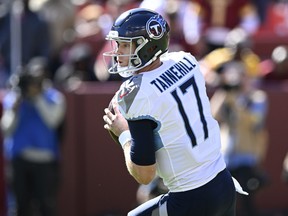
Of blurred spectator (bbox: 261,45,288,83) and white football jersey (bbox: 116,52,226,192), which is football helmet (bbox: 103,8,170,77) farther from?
blurred spectator (bbox: 261,45,288,83)

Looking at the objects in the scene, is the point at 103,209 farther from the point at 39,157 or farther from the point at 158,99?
the point at 158,99

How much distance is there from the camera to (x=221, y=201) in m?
5.61

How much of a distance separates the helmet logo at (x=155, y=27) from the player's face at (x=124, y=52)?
0.44 ft

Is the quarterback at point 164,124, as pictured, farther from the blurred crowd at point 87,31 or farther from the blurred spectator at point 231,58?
the blurred crowd at point 87,31

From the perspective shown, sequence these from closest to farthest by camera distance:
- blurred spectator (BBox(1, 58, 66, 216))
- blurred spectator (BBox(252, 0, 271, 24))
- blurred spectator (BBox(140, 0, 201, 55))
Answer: blurred spectator (BBox(1, 58, 66, 216)), blurred spectator (BBox(140, 0, 201, 55)), blurred spectator (BBox(252, 0, 271, 24))

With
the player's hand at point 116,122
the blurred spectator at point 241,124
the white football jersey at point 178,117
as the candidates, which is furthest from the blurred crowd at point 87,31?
the white football jersey at point 178,117

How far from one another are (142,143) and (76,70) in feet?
18.6

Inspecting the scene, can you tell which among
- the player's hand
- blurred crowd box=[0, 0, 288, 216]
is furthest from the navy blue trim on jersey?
blurred crowd box=[0, 0, 288, 216]

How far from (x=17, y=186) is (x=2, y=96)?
130 cm

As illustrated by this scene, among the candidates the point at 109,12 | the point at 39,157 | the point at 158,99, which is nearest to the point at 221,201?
the point at 158,99

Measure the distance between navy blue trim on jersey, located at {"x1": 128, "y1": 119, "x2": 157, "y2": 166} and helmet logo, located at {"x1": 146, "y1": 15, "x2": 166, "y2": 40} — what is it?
565 mm

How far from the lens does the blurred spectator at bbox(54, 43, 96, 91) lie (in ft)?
35.5

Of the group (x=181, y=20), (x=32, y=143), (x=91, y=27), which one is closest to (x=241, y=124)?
(x=32, y=143)

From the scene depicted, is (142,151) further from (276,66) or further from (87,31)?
(87,31)
